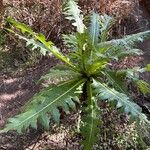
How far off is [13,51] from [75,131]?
153 cm

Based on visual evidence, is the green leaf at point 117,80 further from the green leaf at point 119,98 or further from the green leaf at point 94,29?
the green leaf at point 94,29

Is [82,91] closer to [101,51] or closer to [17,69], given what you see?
[101,51]

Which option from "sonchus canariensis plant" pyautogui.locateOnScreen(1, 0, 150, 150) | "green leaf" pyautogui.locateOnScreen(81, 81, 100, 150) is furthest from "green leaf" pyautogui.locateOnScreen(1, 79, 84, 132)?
"green leaf" pyautogui.locateOnScreen(81, 81, 100, 150)

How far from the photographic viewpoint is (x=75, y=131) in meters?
4.03

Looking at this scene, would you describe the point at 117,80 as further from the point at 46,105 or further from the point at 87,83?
the point at 46,105

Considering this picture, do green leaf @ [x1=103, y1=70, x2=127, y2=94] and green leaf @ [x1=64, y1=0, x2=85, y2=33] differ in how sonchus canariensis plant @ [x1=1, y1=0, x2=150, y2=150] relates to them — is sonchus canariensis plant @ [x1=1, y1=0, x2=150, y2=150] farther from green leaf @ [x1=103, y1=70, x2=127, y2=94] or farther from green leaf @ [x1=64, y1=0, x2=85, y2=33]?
green leaf @ [x1=64, y1=0, x2=85, y2=33]

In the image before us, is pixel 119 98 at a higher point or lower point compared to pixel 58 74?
lower

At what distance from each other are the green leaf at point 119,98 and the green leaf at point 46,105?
9.3 inches

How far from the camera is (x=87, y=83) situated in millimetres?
3717

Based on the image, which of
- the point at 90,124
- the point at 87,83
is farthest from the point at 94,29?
the point at 90,124

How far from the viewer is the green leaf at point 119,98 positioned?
3189 mm

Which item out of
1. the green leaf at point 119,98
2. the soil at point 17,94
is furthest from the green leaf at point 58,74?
the soil at point 17,94

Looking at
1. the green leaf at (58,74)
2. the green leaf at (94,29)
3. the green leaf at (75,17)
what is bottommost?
the green leaf at (58,74)

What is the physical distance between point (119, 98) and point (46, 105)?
651mm
